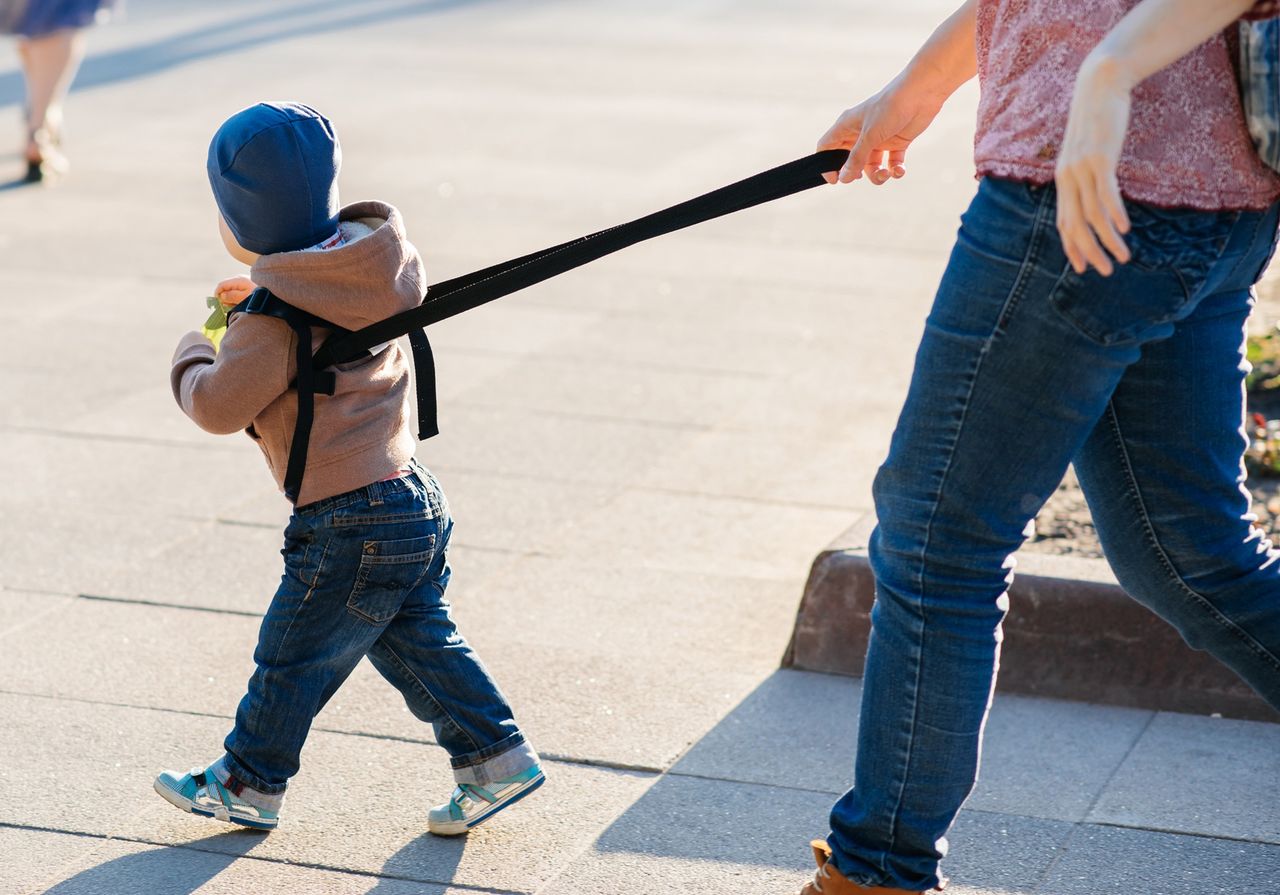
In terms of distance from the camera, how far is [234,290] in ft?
10.1

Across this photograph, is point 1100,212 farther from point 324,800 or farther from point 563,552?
point 563,552

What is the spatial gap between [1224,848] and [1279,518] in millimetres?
1422

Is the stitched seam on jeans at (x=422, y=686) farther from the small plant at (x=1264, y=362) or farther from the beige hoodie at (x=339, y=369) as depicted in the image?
the small plant at (x=1264, y=362)

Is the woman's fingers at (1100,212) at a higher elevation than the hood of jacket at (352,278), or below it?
higher

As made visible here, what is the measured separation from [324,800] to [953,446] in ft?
4.98

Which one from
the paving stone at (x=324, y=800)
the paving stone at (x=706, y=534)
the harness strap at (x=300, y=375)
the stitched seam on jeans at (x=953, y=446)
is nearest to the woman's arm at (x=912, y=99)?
the stitched seam on jeans at (x=953, y=446)

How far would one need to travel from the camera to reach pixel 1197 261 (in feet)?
7.59

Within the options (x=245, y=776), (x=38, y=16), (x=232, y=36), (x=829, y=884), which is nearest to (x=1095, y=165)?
(x=829, y=884)

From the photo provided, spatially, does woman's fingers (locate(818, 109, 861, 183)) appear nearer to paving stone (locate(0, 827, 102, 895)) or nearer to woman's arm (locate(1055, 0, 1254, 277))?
woman's arm (locate(1055, 0, 1254, 277))

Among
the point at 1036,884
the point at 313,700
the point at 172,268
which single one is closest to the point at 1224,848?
the point at 1036,884

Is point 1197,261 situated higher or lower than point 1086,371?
higher

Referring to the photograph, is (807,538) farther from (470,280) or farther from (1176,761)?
(470,280)

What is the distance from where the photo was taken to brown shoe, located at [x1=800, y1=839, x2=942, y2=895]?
2.53 m

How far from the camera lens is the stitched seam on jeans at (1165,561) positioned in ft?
8.37
